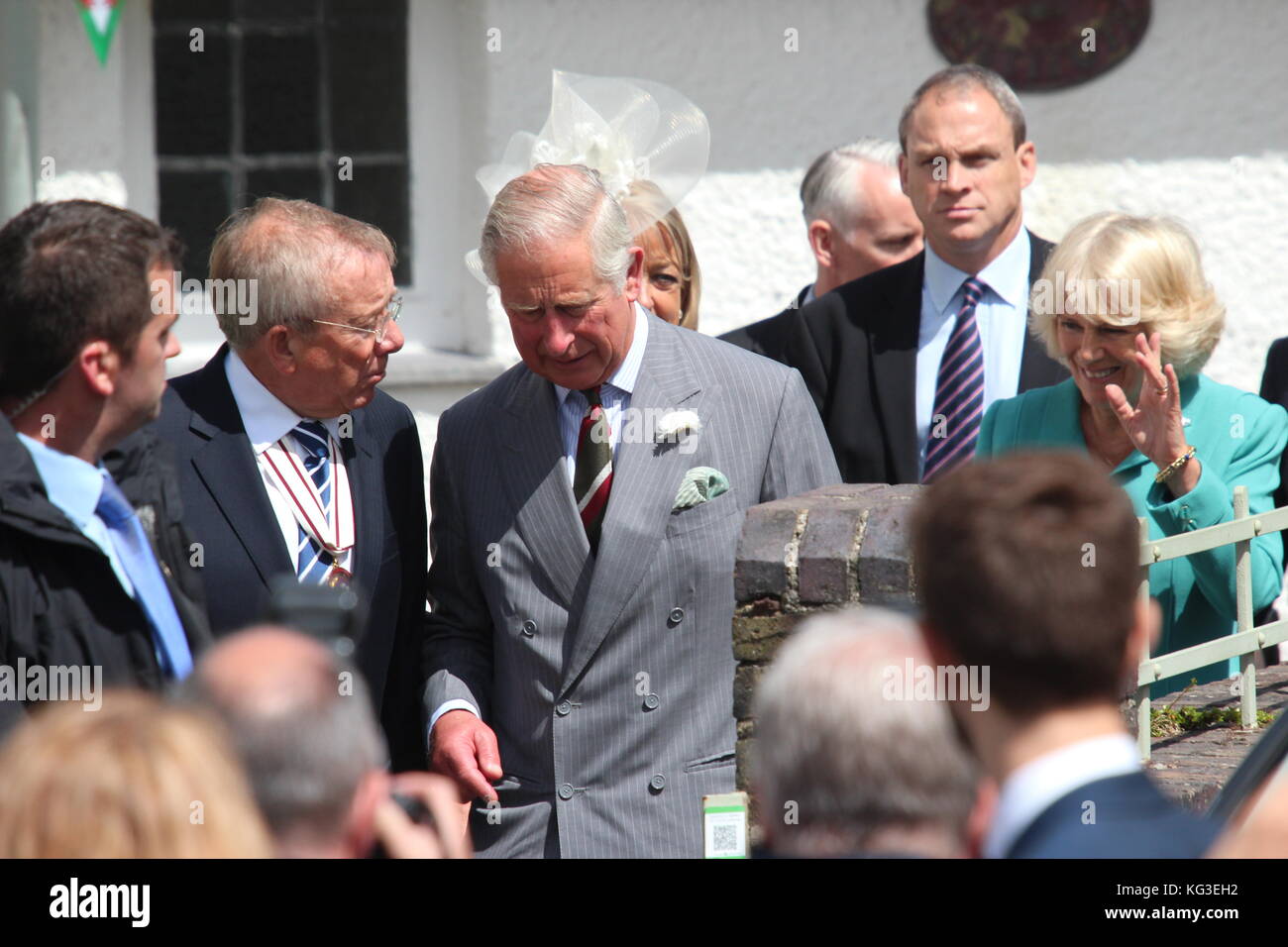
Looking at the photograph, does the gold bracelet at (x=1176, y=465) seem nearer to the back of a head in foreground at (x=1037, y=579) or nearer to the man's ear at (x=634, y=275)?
the man's ear at (x=634, y=275)

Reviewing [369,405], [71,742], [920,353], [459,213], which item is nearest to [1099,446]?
[920,353]

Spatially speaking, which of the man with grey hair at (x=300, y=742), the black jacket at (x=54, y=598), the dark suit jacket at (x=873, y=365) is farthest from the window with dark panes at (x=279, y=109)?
the man with grey hair at (x=300, y=742)

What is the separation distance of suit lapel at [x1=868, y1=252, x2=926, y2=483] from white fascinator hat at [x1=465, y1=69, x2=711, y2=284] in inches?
25.4

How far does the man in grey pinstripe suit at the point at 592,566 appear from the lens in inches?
126

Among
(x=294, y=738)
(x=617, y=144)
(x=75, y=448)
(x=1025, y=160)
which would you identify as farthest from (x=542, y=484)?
(x=1025, y=160)

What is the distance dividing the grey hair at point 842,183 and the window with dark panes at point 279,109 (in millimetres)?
2054

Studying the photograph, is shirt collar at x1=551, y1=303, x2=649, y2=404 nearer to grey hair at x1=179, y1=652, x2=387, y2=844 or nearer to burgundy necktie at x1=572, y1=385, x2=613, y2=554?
burgundy necktie at x1=572, y1=385, x2=613, y2=554

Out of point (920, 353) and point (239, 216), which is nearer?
point (239, 216)

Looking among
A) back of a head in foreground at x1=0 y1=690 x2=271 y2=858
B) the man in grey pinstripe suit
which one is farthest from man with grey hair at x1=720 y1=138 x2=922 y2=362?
back of a head in foreground at x1=0 y1=690 x2=271 y2=858
